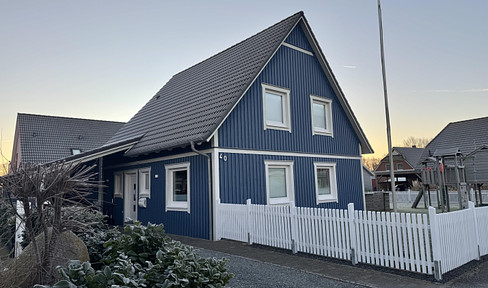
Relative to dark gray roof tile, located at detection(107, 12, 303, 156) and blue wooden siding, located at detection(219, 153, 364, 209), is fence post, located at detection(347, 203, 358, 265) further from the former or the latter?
dark gray roof tile, located at detection(107, 12, 303, 156)

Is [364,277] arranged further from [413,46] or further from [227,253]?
[413,46]

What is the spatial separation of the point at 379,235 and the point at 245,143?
17.9 ft

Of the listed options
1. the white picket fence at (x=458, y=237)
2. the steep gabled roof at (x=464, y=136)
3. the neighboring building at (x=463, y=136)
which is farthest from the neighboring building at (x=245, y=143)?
the steep gabled roof at (x=464, y=136)

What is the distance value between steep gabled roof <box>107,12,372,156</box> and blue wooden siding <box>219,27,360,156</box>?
1.38 feet

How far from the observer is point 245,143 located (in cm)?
1075

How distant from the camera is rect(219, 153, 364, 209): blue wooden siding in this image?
10.1 m

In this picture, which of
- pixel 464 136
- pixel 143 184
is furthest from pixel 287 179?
pixel 464 136

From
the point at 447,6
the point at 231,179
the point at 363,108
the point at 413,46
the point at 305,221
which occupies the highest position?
the point at 447,6

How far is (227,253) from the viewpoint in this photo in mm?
7867

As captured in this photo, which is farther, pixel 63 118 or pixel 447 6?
pixel 63 118

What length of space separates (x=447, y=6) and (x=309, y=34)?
17.5 feet

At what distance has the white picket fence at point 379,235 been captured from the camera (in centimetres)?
567

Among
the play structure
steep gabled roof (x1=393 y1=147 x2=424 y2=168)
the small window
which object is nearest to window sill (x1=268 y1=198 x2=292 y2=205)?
the small window

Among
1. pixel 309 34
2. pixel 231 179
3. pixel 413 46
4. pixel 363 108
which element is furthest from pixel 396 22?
pixel 231 179
